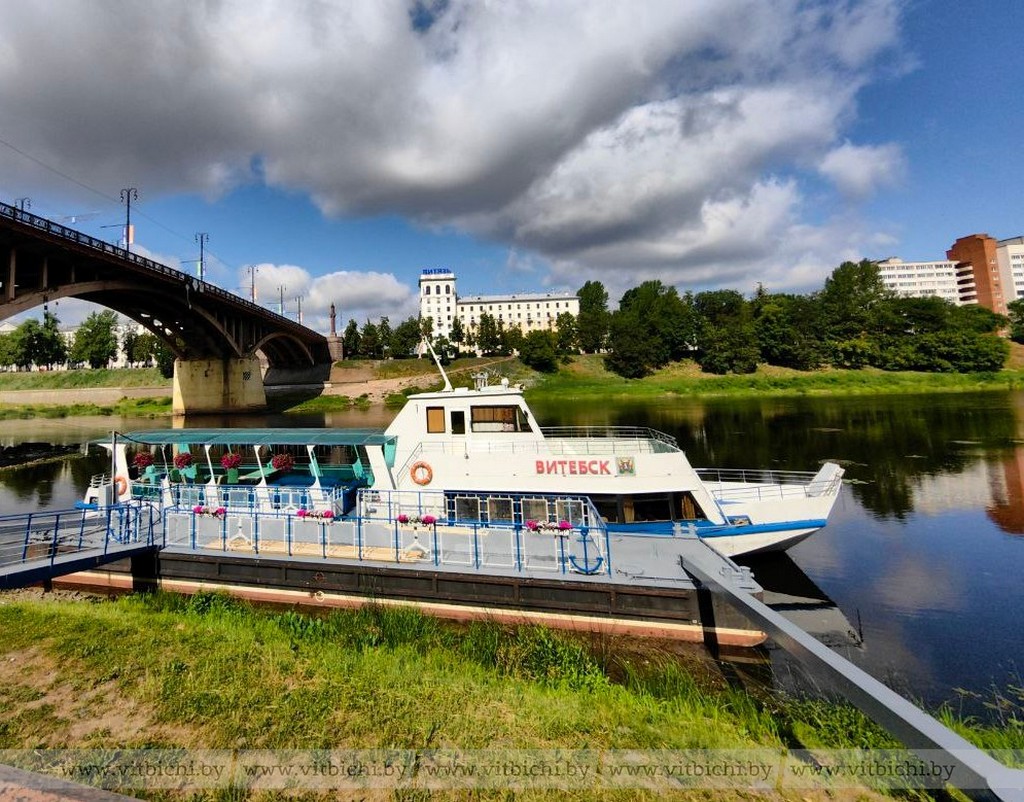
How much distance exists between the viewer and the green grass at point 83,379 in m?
87.6

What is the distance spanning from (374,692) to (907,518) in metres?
21.3

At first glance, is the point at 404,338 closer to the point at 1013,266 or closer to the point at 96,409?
the point at 96,409

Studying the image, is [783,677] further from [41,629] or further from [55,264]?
[55,264]

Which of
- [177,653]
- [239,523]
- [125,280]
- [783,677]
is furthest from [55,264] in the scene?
[783,677]

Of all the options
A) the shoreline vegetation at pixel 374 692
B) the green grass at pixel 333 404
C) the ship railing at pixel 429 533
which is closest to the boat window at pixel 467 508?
the ship railing at pixel 429 533

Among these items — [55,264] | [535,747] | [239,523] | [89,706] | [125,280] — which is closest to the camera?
[535,747]

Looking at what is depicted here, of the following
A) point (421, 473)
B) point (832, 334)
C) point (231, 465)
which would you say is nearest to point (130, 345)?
point (231, 465)

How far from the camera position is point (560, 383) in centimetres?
8388

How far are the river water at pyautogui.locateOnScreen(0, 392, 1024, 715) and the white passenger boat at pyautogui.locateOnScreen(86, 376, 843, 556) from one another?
2363 mm

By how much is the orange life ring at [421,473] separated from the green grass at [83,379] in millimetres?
92692

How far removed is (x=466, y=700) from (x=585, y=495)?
7.04m

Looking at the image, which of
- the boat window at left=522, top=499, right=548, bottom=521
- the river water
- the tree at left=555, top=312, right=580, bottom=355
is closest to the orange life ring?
the boat window at left=522, top=499, right=548, bottom=521

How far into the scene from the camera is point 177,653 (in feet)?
24.1

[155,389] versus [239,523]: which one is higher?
[155,389]
